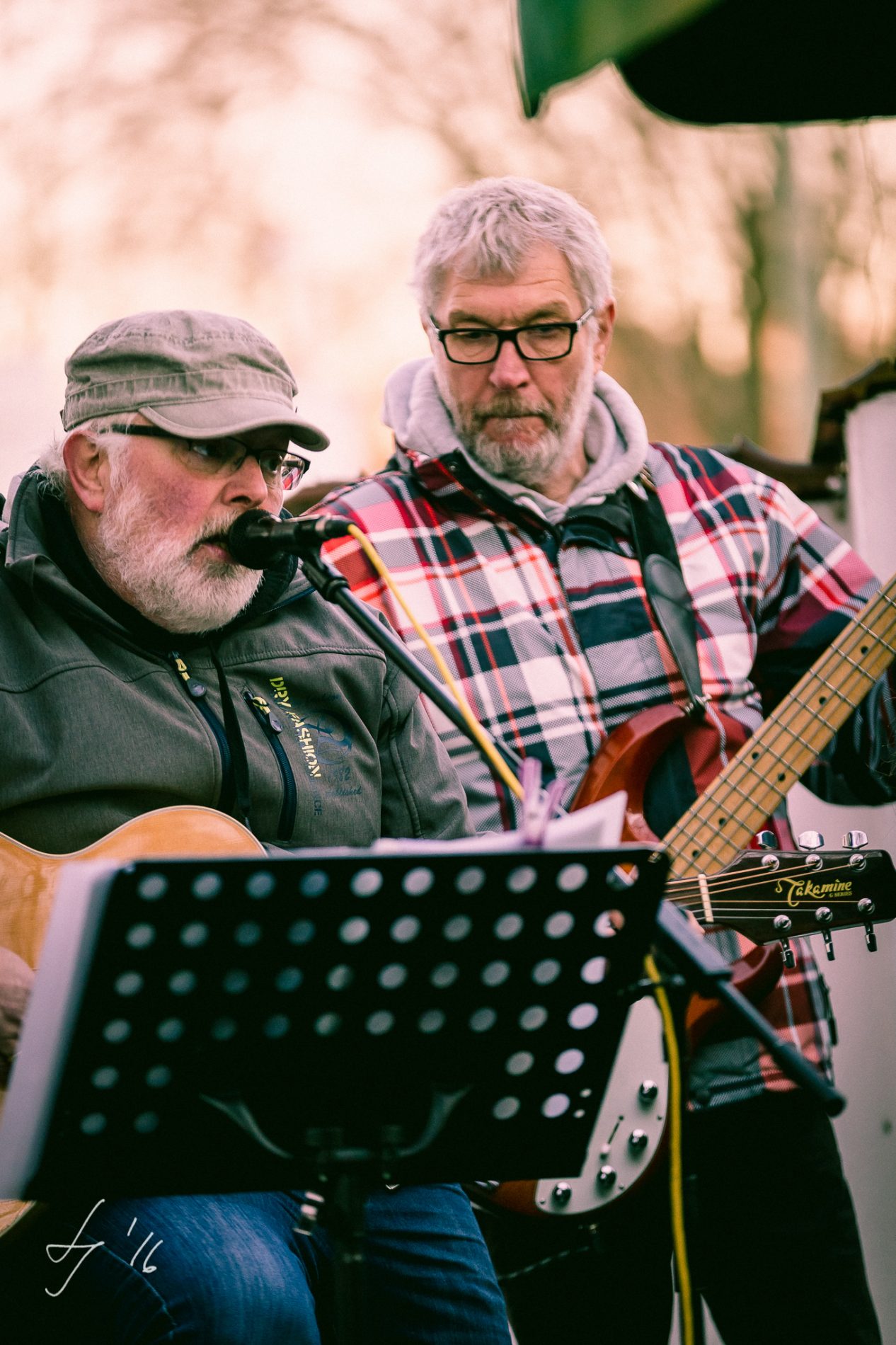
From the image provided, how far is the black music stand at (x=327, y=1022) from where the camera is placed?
49.3 inches

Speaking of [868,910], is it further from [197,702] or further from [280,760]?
[197,702]

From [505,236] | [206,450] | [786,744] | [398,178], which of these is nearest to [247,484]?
[206,450]

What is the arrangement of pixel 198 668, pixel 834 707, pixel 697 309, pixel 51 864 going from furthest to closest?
pixel 697 309 < pixel 834 707 < pixel 198 668 < pixel 51 864

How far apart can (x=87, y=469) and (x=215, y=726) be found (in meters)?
0.50

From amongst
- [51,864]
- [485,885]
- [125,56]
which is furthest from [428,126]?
[485,885]

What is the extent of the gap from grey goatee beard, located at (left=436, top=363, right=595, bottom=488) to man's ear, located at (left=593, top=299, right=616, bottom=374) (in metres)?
0.09

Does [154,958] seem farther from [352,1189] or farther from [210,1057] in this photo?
[352,1189]

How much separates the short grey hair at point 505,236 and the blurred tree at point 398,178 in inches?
205

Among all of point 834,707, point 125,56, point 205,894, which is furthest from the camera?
point 125,56

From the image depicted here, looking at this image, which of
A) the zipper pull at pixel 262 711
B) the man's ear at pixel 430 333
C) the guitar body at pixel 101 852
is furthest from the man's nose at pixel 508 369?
the guitar body at pixel 101 852

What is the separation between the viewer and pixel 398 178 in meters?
8.15

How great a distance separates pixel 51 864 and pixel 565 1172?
2.76 ft

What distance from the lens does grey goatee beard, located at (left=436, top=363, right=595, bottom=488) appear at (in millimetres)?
2754

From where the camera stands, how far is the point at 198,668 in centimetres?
221
